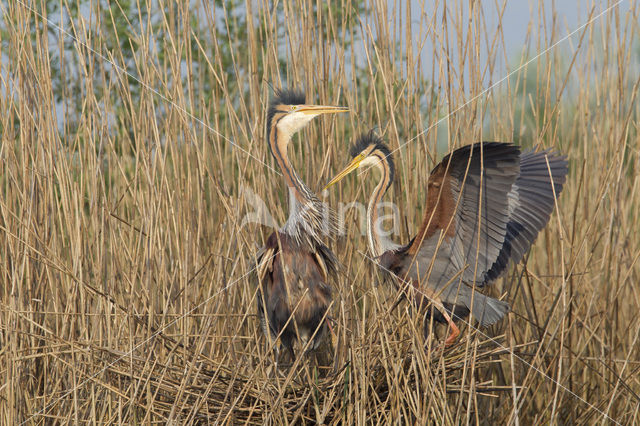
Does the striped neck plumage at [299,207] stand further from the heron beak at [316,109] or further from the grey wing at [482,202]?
the grey wing at [482,202]

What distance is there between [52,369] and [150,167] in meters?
0.71

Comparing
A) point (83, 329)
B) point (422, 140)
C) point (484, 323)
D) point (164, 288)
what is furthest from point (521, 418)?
point (83, 329)

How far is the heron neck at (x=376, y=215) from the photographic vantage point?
220cm

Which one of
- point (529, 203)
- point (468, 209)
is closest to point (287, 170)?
point (468, 209)

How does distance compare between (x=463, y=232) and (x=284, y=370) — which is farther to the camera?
(x=284, y=370)

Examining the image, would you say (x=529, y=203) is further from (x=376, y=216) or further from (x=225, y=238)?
(x=225, y=238)

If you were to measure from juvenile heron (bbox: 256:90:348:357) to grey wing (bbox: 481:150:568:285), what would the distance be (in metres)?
0.56

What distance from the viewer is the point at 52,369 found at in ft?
6.99

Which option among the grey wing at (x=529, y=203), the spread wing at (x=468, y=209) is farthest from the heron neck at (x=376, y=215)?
the grey wing at (x=529, y=203)

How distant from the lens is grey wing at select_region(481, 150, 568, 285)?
2186 millimetres

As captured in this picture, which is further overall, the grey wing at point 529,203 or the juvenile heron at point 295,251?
the grey wing at point 529,203

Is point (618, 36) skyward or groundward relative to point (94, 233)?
skyward

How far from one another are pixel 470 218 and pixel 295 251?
1.80 feet

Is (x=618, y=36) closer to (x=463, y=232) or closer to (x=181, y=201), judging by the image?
(x=463, y=232)
